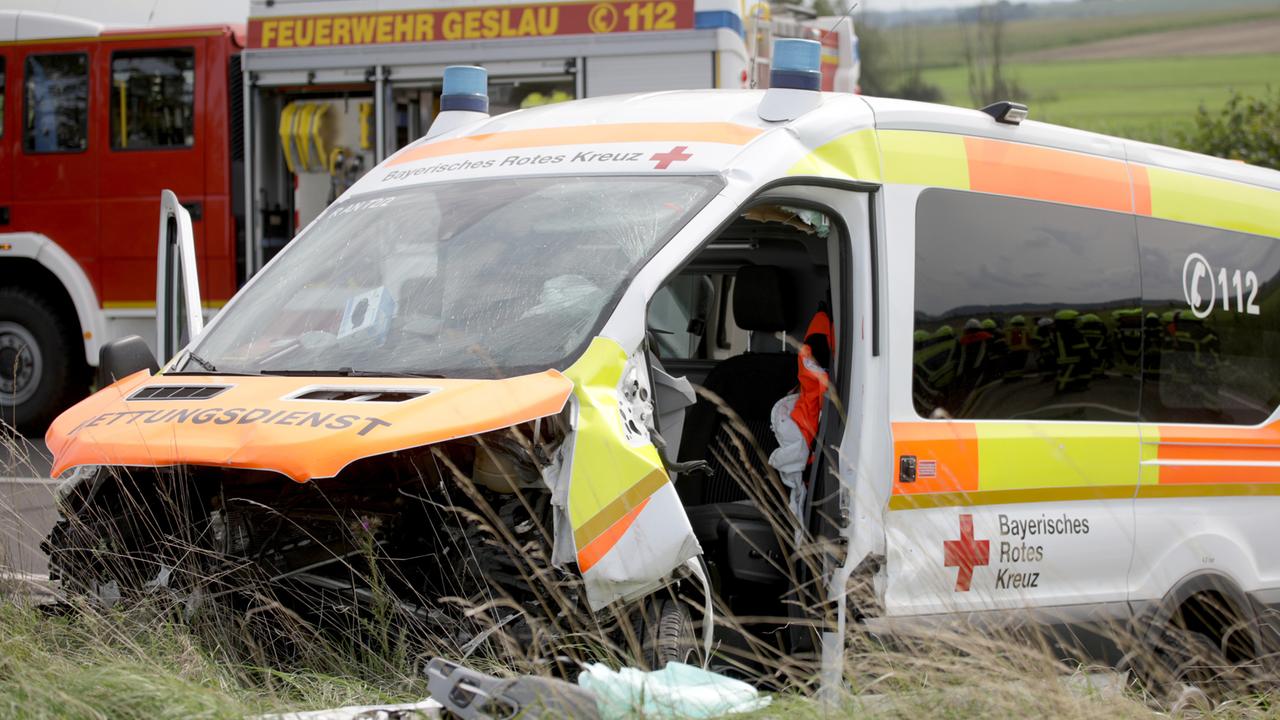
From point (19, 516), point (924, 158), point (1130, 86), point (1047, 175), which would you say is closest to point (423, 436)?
point (924, 158)

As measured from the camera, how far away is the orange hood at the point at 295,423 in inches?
134

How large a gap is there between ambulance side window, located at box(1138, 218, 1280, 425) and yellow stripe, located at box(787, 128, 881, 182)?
121 centimetres

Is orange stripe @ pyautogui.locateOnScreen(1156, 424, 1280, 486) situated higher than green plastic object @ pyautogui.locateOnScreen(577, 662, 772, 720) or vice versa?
orange stripe @ pyautogui.locateOnScreen(1156, 424, 1280, 486)

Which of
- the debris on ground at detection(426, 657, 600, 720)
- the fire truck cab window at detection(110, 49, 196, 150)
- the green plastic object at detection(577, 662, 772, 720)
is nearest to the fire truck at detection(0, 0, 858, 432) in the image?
the fire truck cab window at detection(110, 49, 196, 150)

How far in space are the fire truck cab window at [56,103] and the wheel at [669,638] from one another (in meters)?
8.69

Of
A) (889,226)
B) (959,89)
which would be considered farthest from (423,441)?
(959,89)

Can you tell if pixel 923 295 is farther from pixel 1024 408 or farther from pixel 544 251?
pixel 544 251

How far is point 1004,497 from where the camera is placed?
4.43m

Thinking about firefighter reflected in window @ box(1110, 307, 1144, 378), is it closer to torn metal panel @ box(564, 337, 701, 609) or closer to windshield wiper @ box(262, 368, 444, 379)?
torn metal panel @ box(564, 337, 701, 609)

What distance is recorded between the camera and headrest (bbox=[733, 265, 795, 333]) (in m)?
5.10

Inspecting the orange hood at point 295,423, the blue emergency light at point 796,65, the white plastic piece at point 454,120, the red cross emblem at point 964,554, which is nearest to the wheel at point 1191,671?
the red cross emblem at point 964,554

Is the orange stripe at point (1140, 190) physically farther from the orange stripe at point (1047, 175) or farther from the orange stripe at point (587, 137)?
the orange stripe at point (587, 137)

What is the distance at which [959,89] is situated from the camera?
46.8m

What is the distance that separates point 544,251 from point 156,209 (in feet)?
24.7
